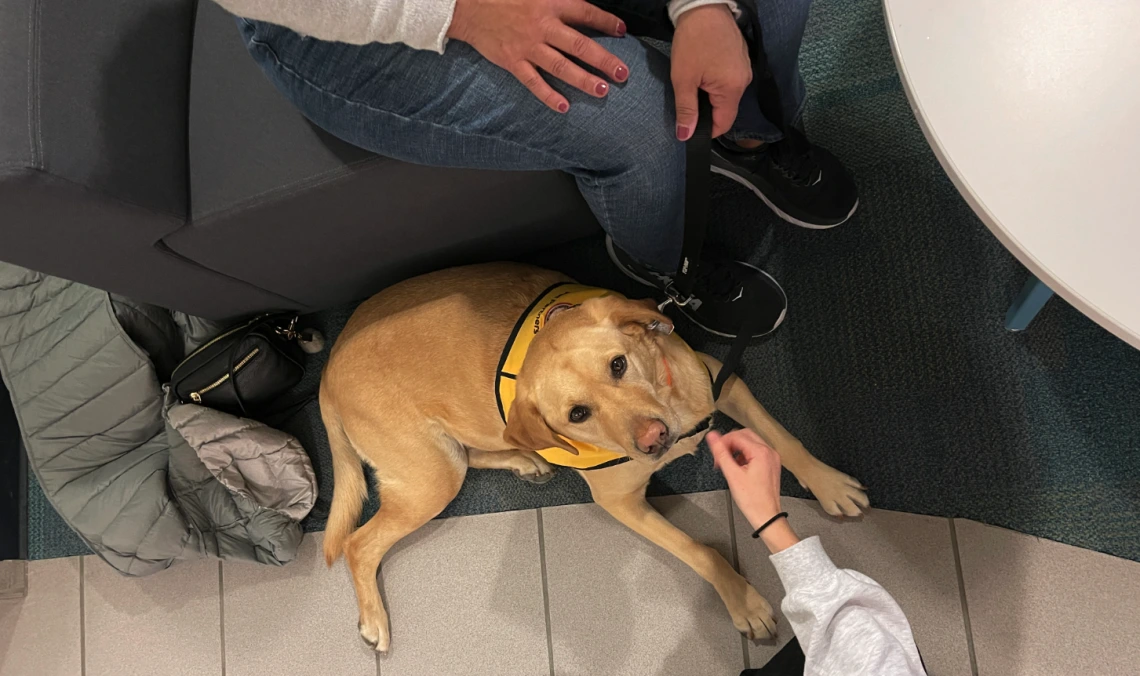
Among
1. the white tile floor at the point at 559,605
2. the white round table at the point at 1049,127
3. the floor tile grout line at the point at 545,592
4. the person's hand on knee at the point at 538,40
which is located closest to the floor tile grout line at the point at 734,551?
the white tile floor at the point at 559,605

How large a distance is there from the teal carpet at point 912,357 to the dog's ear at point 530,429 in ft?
1.97

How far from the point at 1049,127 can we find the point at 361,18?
3.53 ft

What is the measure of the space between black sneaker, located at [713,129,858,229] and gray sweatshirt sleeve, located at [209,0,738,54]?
0.95 m

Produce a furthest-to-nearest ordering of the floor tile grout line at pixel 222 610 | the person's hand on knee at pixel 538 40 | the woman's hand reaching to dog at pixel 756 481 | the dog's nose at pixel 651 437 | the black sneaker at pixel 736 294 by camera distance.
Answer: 1. the floor tile grout line at pixel 222 610
2. the black sneaker at pixel 736 294
3. the dog's nose at pixel 651 437
4. the woman's hand reaching to dog at pixel 756 481
5. the person's hand on knee at pixel 538 40

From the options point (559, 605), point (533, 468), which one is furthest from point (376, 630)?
point (533, 468)

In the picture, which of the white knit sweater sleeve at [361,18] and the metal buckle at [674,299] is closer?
the white knit sweater sleeve at [361,18]

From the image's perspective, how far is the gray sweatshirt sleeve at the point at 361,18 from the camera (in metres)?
1.03

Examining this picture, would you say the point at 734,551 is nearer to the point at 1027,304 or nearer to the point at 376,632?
the point at 1027,304

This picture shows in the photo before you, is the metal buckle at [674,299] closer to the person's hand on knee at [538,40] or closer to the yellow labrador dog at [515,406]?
the yellow labrador dog at [515,406]

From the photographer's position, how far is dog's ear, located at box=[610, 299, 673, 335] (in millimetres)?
1578

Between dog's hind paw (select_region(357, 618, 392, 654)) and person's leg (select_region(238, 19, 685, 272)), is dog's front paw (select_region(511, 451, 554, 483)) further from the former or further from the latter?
person's leg (select_region(238, 19, 685, 272))

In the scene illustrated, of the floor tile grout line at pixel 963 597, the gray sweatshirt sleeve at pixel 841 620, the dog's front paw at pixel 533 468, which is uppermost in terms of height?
the gray sweatshirt sleeve at pixel 841 620

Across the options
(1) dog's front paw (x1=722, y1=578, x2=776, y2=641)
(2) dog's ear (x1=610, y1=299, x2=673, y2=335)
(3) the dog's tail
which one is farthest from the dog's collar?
(3) the dog's tail

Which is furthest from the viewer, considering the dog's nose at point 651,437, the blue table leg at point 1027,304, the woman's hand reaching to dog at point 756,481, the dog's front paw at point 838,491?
the dog's front paw at point 838,491
